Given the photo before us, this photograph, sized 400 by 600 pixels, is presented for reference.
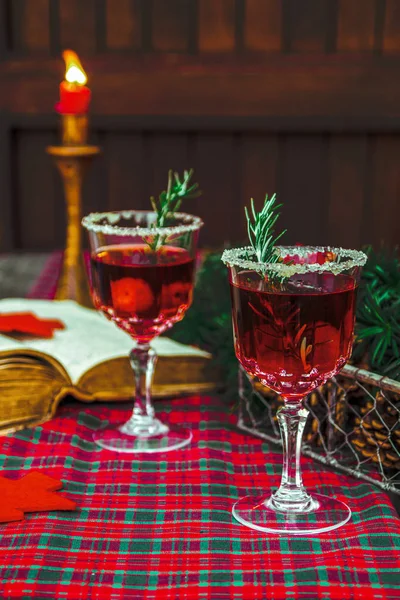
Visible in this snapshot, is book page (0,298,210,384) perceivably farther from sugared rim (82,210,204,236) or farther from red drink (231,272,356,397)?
red drink (231,272,356,397)

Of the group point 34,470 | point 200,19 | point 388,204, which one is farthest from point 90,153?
point 388,204

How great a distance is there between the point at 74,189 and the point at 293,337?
58 centimetres

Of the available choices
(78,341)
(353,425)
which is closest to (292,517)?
(353,425)

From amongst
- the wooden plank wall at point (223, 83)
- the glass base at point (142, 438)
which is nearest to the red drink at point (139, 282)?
the glass base at point (142, 438)

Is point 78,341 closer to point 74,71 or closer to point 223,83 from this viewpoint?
point 74,71

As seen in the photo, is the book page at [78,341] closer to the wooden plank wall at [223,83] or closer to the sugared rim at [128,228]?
the sugared rim at [128,228]

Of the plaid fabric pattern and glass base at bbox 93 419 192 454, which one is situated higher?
the plaid fabric pattern

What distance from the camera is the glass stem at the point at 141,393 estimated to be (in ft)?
3.14

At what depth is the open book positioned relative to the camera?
963mm

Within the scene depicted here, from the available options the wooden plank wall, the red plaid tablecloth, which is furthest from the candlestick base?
the wooden plank wall

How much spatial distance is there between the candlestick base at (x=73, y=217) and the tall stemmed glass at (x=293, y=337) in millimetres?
493

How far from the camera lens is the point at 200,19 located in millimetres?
2623

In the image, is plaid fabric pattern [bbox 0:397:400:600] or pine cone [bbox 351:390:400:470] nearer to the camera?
plaid fabric pattern [bbox 0:397:400:600]

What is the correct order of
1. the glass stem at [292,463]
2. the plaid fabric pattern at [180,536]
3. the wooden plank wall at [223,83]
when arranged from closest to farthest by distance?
the plaid fabric pattern at [180,536] → the glass stem at [292,463] → the wooden plank wall at [223,83]
